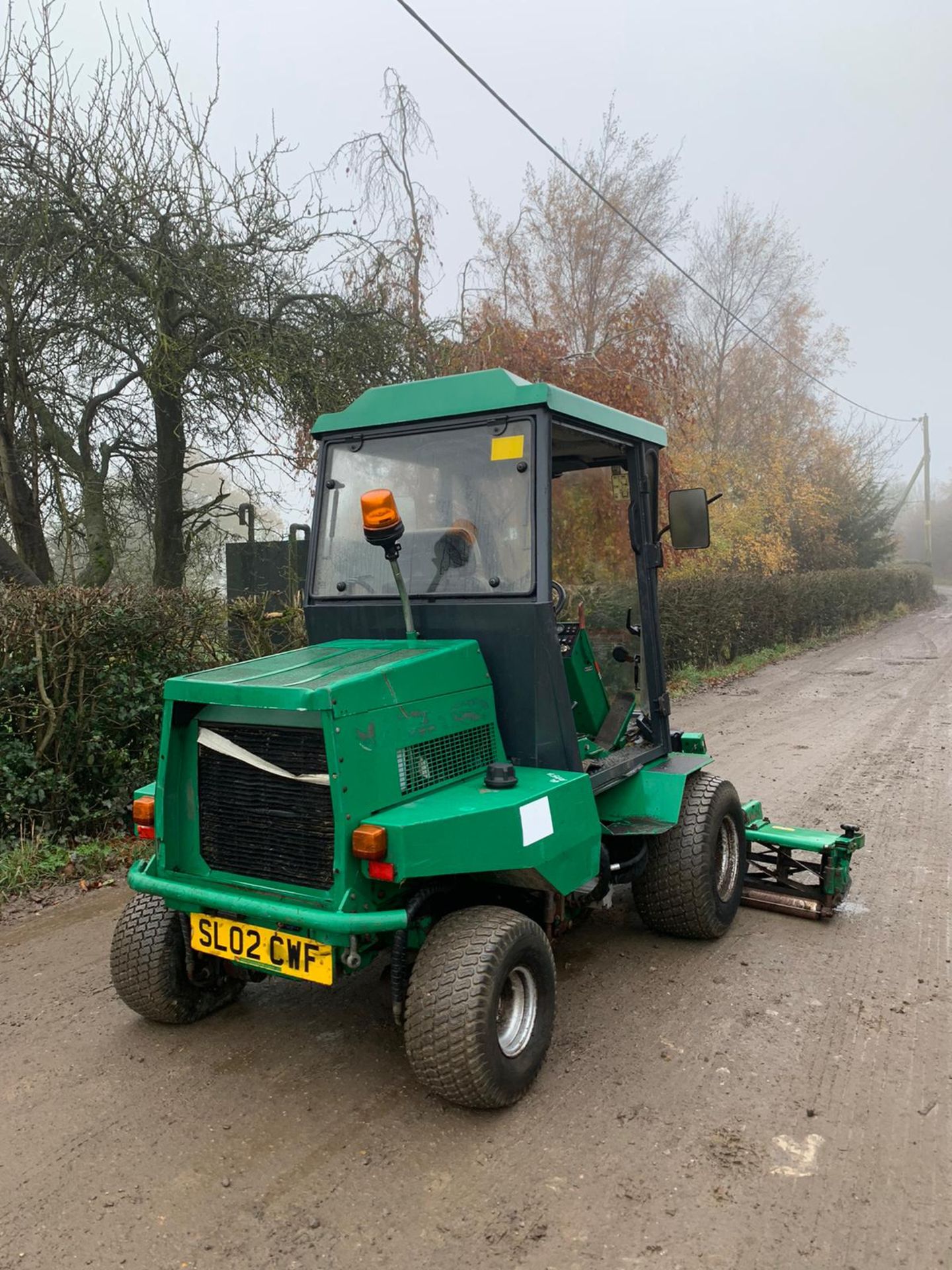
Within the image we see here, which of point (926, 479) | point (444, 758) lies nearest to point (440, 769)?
point (444, 758)

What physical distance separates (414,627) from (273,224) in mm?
6589

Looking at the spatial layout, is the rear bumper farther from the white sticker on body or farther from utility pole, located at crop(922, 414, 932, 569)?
utility pole, located at crop(922, 414, 932, 569)

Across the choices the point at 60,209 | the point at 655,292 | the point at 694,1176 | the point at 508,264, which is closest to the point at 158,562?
the point at 60,209

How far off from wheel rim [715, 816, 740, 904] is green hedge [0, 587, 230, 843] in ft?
11.6

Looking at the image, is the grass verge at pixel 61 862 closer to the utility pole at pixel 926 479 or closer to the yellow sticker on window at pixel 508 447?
the yellow sticker on window at pixel 508 447

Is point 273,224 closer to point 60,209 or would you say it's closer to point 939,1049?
point 60,209

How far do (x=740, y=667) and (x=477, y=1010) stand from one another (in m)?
12.7

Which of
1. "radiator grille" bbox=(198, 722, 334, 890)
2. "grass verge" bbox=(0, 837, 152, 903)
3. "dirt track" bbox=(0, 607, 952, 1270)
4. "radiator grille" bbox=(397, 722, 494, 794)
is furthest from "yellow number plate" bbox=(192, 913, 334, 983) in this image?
"grass verge" bbox=(0, 837, 152, 903)

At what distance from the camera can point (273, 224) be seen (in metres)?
8.66

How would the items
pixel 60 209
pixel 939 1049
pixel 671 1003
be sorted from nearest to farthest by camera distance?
1. pixel 939 1049
2. pixel 671 1003
3. pixel 60 209

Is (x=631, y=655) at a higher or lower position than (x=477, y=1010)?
higher

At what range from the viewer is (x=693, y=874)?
13.4ft

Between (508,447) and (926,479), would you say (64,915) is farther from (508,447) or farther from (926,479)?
(926,479)

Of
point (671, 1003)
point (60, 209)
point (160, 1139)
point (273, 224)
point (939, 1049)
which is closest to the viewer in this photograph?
point (160, 1139)
